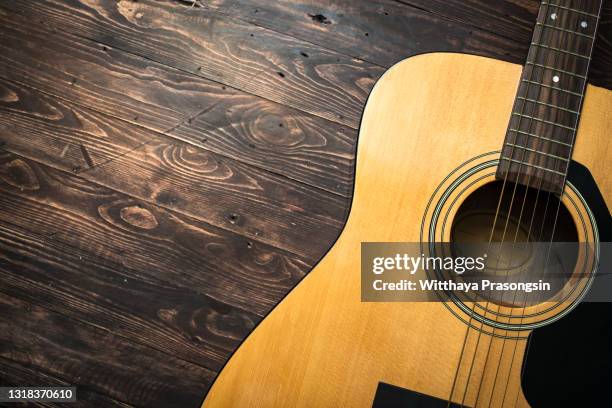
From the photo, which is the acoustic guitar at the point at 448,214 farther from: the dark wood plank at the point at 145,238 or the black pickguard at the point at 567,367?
the dark wood plank at the point at 145,238

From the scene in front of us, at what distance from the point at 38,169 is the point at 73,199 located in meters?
0.12

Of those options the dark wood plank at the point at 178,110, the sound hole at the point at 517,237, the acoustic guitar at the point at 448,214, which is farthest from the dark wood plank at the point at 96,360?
the sound hole at the point at 517,237

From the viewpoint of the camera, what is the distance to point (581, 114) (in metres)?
1.06

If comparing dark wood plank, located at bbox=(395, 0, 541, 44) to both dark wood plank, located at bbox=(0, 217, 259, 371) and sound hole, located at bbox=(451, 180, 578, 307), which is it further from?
dark wood plank, located at bbox=(0, 217, 259, 371)

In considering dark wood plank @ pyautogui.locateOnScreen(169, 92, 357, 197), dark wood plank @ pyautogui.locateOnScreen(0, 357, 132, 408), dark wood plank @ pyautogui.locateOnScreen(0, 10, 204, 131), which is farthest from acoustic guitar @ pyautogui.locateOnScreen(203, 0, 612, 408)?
dark wood plank @ pyautogui.locateOnScreen(0, 10, 204, 131)

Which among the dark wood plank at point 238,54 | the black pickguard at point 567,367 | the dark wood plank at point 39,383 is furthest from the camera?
the dark wood plank at point 238,54

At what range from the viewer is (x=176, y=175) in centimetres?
131

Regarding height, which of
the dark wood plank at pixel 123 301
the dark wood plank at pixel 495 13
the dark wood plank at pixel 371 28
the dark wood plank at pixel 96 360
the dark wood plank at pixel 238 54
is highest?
the dark wood plank at pixel 495 13

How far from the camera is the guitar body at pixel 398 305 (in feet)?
3.23

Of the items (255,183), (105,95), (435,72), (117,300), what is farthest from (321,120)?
(117,300)

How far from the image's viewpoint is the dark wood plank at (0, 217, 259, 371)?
125 centimetres

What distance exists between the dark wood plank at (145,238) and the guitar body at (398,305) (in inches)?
10.6

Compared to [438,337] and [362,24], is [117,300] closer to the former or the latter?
[438,337]

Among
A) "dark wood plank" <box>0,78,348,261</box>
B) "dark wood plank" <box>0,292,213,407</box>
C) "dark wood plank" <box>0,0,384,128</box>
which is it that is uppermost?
"dark wood plank" <box>0,0,384,128</box>
